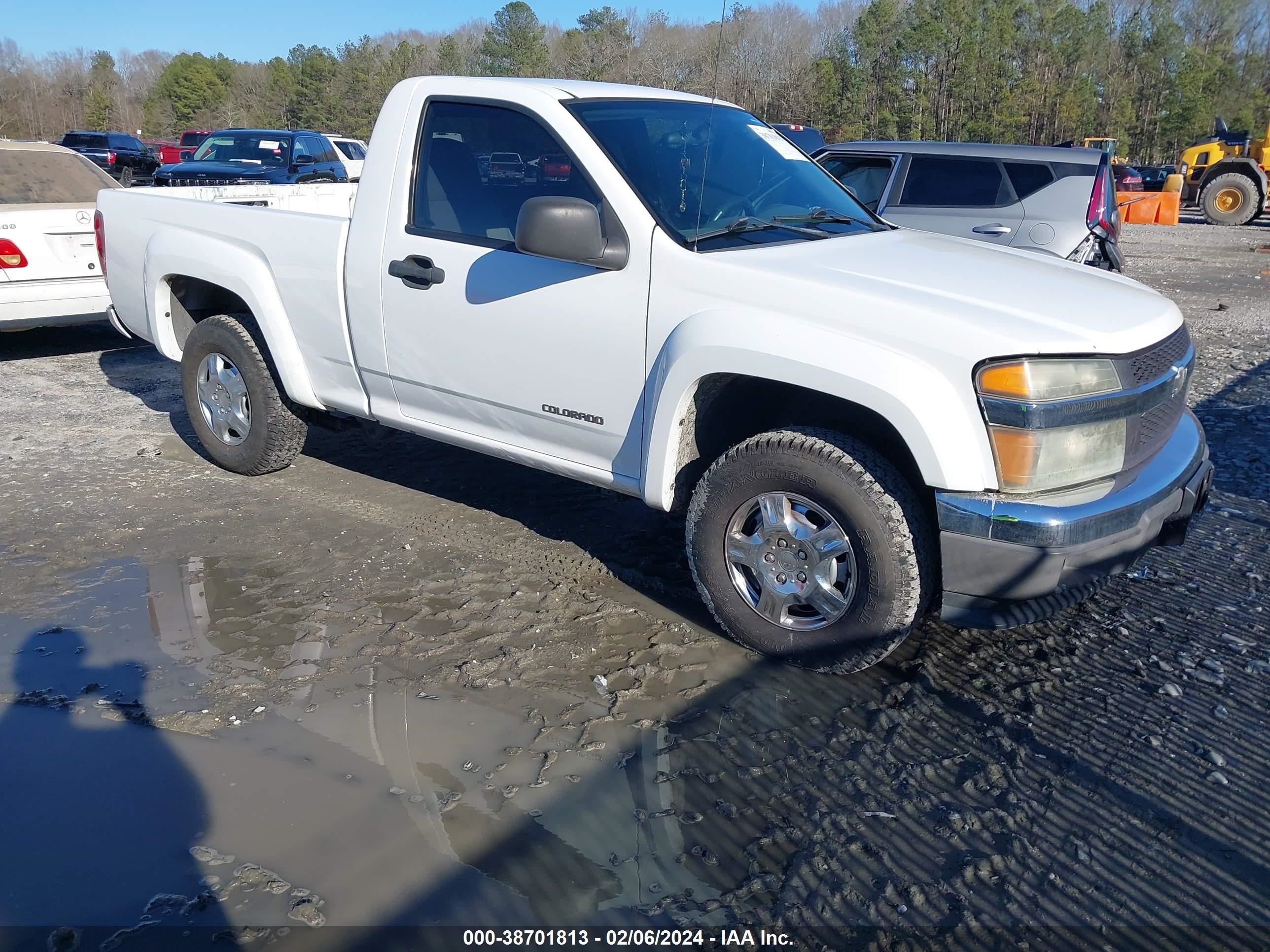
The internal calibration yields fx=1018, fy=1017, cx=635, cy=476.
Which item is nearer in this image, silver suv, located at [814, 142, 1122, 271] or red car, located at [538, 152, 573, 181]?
red car, located at [538, 152, 573, 181]

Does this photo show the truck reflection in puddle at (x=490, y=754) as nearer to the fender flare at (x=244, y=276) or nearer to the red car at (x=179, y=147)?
the fender flare at (x=244, y=276)

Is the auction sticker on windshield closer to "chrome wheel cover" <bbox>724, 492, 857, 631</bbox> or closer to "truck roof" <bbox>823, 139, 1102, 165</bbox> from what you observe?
"chrome wheel cover" <bbox>724, 492, 857, 631</bbox>

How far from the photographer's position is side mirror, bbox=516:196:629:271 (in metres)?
3.56

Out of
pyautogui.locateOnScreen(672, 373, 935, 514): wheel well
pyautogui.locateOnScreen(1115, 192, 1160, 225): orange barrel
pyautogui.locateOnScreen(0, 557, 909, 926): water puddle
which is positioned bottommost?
pyautogui.locateOnScreen(1115, 192, 1160, 225): orange barrel

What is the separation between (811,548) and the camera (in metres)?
3.49

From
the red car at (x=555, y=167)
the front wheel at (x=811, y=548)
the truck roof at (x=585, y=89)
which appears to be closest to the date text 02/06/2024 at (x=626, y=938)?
the front wheel at (x=811, y=548)

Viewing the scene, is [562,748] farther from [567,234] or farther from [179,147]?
[179,147]

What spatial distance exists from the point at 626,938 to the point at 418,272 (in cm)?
279

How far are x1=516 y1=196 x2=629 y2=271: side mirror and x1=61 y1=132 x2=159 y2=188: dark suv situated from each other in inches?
1140

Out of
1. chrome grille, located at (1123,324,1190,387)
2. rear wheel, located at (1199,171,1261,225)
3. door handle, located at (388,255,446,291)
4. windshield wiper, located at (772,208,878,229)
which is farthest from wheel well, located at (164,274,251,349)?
rear wheel, located at (1199,171,1261,225)

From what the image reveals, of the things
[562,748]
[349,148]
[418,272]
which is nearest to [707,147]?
[418,272]

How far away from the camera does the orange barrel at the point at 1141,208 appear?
27.5m

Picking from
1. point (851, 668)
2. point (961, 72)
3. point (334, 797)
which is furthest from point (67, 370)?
point (961, 72)

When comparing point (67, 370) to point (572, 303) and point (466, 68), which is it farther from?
point (466, 68)
